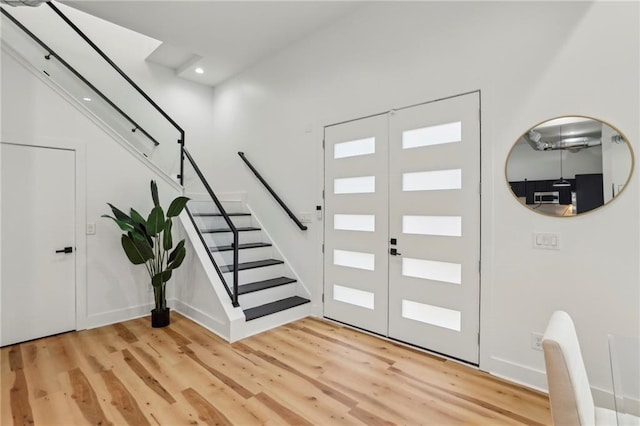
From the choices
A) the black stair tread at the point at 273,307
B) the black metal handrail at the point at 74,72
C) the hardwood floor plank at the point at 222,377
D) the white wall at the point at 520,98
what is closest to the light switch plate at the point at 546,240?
the white wall at the point at 520,98

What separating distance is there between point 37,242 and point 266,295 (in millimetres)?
2612

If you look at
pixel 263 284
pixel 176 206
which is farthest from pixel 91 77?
pixel 263 284

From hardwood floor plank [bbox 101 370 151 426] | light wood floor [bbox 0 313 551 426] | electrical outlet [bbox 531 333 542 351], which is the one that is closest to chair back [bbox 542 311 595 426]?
light wood floor [bbox 0 313 551 426]

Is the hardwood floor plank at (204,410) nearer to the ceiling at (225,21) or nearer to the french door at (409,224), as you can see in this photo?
the french door at (409,224)

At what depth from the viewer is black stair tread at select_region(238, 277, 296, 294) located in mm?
3809

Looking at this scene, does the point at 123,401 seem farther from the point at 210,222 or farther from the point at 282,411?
the point at 210,222

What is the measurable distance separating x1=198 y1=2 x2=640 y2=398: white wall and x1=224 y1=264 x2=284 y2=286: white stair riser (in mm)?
2167

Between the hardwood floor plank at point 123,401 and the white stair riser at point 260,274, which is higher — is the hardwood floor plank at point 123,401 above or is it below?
below

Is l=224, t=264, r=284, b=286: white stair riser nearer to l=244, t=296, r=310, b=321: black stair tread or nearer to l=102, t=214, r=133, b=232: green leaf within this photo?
l=244, t=296, r=310, b=321: black stair tread

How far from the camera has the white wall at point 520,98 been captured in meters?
2.15

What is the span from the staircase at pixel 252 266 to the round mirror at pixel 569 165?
2838 millimetres

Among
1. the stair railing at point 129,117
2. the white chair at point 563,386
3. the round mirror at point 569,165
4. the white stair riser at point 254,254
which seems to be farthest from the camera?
the white stair riser at point 254,254

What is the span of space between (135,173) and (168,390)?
9.57ft

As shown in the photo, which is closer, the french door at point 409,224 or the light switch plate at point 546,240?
the light switch plate at point 546,240
